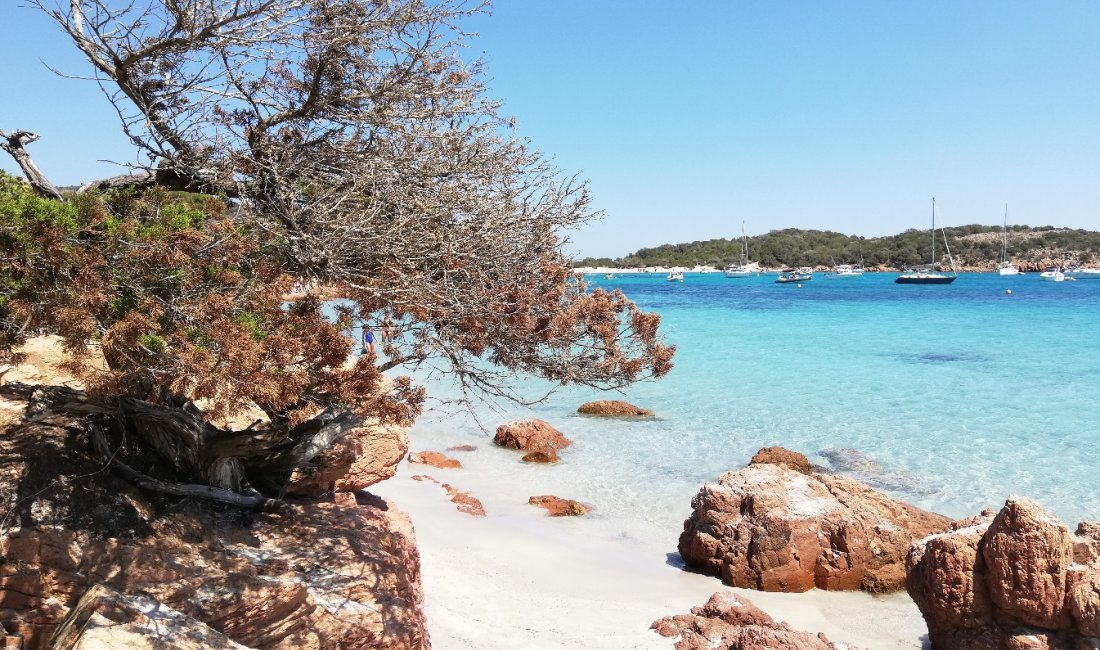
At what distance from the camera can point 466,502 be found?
1209 centimetres

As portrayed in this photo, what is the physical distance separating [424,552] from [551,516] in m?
2.97

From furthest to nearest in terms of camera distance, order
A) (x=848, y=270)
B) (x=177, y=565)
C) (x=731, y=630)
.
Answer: (x=848, y=270)
(x=731, y=630)
(x=177, y=565)

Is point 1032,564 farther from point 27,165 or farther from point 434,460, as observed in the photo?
point 434,460

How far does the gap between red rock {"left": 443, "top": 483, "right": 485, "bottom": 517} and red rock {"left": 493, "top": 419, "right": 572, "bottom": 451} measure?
9.43ft

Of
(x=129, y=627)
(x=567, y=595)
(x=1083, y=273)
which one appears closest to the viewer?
(x=129, y=627)

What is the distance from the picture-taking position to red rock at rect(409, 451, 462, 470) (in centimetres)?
1468

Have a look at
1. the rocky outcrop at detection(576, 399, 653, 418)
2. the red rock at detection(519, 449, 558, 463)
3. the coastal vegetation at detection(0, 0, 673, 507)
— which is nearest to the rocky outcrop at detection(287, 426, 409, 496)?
the coastal vegetation at detection(0, 0, 673, 507)

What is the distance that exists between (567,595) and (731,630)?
2047mm

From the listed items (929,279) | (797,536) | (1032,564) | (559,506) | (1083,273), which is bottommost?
(559,506)

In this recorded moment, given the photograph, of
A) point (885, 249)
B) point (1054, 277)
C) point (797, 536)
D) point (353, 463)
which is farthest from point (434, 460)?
point (885, 249)

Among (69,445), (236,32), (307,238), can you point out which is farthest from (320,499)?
(236,32)

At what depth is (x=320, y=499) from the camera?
7555mm

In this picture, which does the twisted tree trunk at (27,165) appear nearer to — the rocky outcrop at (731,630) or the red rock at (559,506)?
the rocky outcrop at (731,630)

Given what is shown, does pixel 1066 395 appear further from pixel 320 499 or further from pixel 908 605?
pixel 320 499
